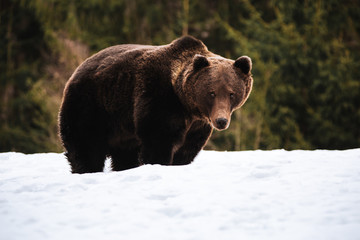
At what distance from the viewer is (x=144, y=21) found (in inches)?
786

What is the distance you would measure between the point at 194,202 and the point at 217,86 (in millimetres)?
1677

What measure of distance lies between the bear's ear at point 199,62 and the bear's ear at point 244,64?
14.1 inches

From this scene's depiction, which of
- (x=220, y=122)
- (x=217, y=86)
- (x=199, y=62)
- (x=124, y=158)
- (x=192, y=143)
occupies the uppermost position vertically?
(x=199, y=62)

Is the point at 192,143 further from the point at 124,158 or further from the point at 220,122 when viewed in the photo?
the point at 124,158

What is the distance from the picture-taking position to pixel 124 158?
6.78 m

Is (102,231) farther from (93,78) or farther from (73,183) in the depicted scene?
(93,78)

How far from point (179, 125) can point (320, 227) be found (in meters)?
2.47

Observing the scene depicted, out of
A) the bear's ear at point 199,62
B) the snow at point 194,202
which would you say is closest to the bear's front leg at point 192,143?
the snow at point 194,202

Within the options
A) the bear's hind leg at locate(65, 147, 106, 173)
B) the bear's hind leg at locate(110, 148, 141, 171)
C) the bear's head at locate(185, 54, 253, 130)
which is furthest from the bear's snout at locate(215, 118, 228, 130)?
the bear's hind leg at locate(65, 147, 106, 173)

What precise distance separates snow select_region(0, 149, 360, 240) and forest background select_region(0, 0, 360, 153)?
10.2 m

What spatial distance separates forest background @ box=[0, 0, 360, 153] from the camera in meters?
16.0

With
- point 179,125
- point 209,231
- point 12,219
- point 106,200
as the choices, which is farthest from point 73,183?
point 209,231

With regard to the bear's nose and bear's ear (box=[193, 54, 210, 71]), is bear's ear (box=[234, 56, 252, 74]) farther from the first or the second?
the bear's nose

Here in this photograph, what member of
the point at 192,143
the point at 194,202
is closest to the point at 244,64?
the point at 192,143
